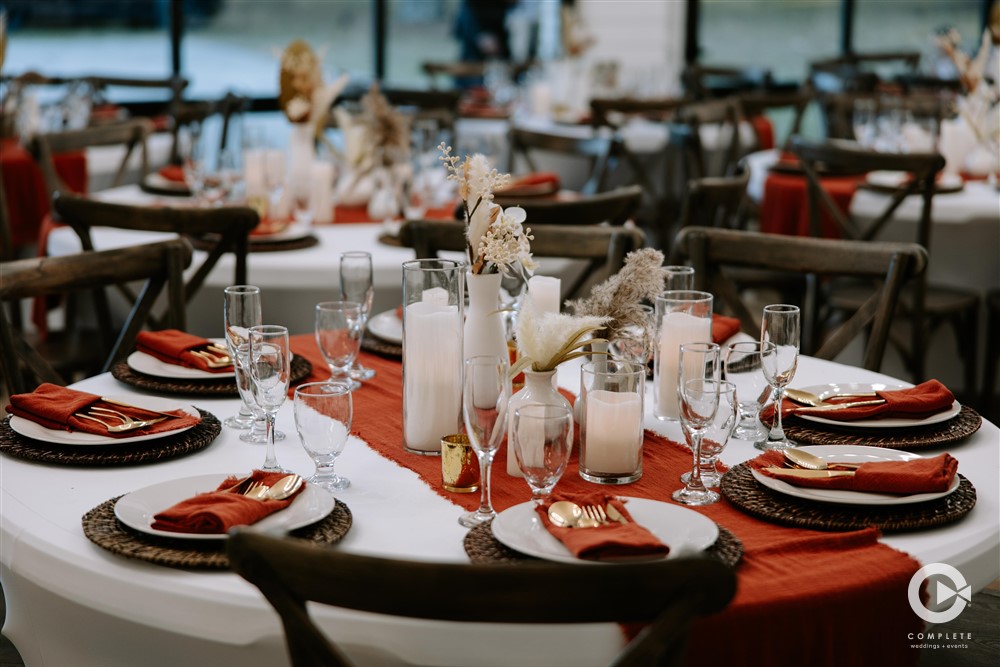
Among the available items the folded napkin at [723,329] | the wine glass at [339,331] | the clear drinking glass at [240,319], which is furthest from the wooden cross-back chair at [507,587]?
the folded napkin at [723,329]

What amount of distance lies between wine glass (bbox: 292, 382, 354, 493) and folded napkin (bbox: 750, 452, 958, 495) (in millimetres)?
552

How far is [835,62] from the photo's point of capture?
8930 mm

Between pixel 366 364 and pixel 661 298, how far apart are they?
570mm

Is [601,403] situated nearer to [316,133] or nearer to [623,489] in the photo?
[623,489]

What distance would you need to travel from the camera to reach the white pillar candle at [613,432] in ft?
5.08

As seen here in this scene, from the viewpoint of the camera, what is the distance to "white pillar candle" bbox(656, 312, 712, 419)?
185 centimetres

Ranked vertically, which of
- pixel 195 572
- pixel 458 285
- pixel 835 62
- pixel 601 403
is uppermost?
pixel 835 62

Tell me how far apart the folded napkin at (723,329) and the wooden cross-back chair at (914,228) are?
1741mm

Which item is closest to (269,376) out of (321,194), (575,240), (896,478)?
(896,478)

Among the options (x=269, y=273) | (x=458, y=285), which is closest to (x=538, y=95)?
(x=269, y=273)

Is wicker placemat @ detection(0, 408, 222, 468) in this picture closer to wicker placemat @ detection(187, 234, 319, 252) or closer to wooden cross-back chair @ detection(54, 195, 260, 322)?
wooden cross-back chair @ detection(54, 195, 260, 322)

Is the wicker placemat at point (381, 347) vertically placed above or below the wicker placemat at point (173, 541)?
above

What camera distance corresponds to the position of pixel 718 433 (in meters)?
1.52

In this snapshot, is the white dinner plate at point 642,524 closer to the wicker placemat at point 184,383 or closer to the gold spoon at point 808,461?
the gold spoon at point 808,461
